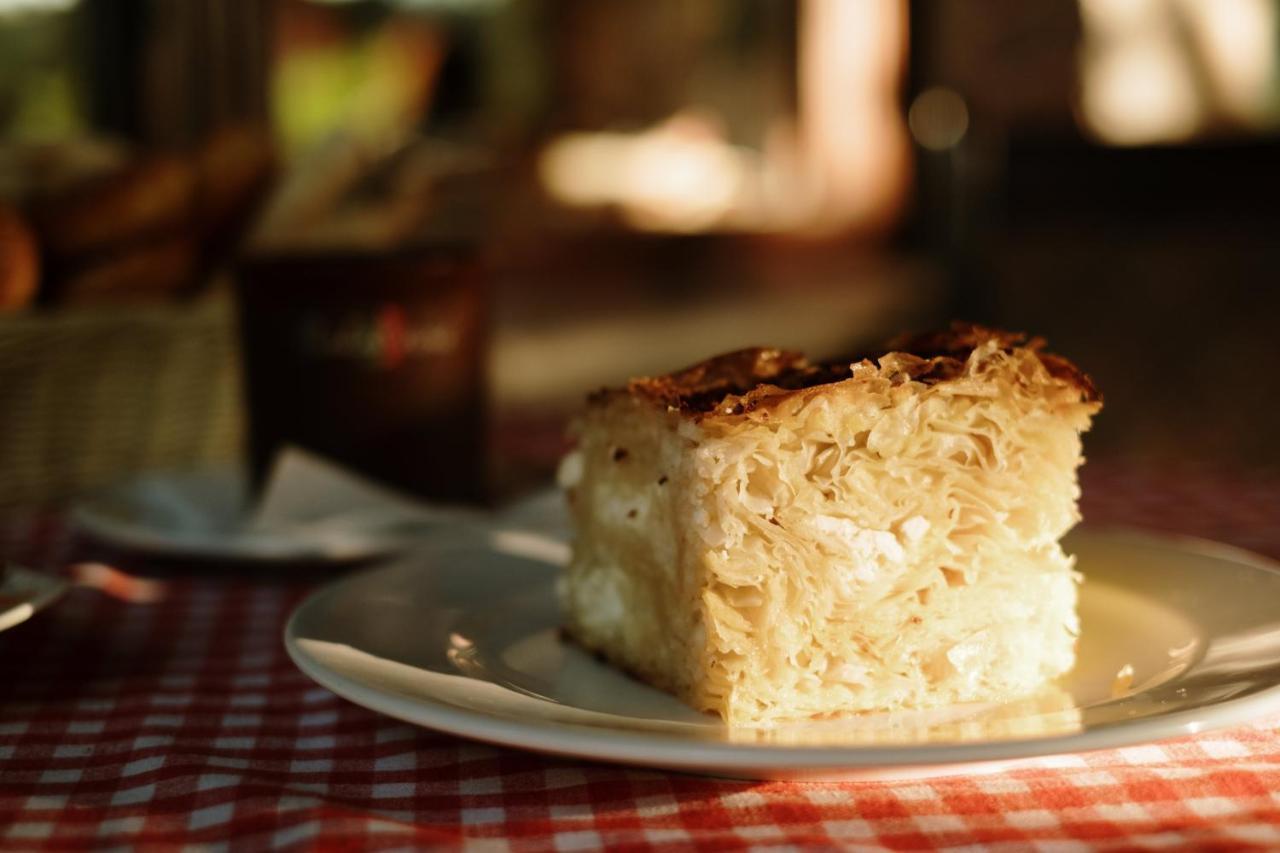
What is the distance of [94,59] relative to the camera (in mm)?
3320

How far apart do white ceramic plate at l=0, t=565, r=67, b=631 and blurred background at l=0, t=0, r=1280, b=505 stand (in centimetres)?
48

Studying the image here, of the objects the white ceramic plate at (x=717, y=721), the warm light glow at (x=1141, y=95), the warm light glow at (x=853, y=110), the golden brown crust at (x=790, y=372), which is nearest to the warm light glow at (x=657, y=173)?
the warm light glow at (x=853, y=110)

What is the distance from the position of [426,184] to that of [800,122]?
3.28 meters

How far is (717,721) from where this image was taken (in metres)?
0.92

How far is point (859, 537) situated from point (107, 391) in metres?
1.17

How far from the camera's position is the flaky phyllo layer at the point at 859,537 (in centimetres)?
93

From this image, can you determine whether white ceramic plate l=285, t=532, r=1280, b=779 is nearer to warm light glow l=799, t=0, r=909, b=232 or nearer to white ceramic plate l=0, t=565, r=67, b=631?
white ceramic plate l=0, t=565, r=67, b=631

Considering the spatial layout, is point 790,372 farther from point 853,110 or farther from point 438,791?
point 853,110

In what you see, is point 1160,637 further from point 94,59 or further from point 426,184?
point 94,59

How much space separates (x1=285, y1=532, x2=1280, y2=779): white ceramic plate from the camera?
739mm

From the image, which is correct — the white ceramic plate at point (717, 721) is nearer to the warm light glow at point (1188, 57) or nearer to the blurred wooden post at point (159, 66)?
the blurred wooden post at point (159, 66)

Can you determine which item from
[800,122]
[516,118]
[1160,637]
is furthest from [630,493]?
[800,122]

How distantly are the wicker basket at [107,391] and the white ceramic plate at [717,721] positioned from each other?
657 millimetres

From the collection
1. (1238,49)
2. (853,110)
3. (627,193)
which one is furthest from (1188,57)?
(627,193)
